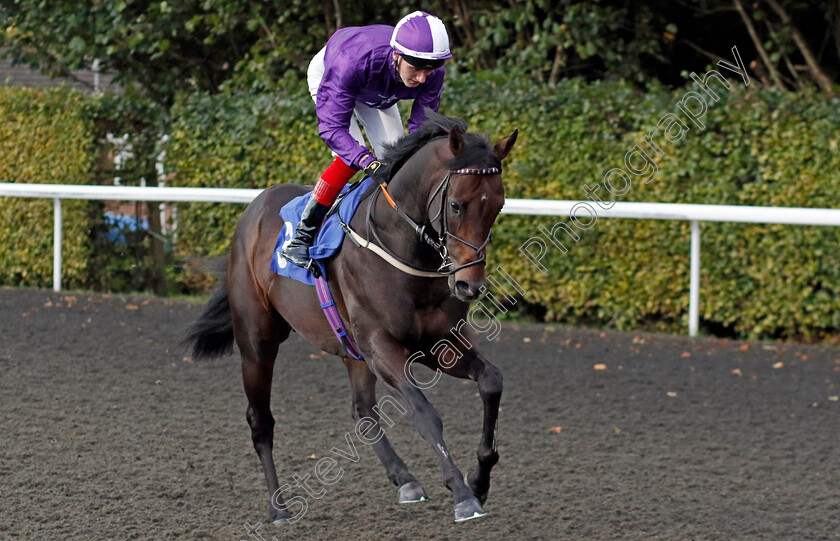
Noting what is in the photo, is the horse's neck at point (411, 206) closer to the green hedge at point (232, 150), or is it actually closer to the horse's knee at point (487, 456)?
the horse's knee at point (487, 456)

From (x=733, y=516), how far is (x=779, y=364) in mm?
3164

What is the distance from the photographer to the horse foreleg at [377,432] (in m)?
4.21

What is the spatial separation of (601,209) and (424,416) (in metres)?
4.63

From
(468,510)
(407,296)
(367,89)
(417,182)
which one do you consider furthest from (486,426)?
(367,89)

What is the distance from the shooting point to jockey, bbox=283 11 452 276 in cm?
384

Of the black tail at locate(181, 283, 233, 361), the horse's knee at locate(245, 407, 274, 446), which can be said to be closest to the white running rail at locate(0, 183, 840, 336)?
the black tail at locate(181, 283, 233, 361)

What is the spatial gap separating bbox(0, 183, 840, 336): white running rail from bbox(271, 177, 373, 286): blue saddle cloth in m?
3.57

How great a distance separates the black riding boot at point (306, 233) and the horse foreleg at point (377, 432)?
642 mm

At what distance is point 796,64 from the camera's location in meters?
10.6

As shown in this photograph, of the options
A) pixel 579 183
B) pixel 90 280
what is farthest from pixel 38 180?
pixel 579 183

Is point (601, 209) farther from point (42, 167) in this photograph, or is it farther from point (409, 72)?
point (42, 167)

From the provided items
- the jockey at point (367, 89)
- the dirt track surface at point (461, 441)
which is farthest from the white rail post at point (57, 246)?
the jockey at point (367, 89)

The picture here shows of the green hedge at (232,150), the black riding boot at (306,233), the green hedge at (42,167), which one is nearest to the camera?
the black riding boot at (306,233)

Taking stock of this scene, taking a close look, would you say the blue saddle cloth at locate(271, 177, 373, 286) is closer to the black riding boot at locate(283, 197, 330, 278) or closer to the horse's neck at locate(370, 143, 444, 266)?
the black riding boot at locate(283, 197, 330, 278)
